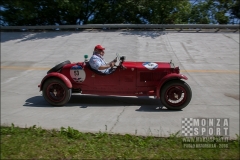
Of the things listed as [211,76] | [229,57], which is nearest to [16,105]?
[211,76]

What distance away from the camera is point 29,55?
1210 cm

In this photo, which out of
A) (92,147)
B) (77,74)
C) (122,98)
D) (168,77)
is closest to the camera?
(92,147)

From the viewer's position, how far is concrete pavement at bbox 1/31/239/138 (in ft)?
16.6

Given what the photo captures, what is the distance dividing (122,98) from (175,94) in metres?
1.48

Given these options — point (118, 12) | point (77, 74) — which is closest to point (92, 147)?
point (77, 74)

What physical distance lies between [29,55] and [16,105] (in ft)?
20.8

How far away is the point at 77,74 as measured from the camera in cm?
623

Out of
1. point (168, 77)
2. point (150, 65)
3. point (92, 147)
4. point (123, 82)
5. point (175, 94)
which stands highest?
point (150, 65)

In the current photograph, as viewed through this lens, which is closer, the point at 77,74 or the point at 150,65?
the point at 150,65
